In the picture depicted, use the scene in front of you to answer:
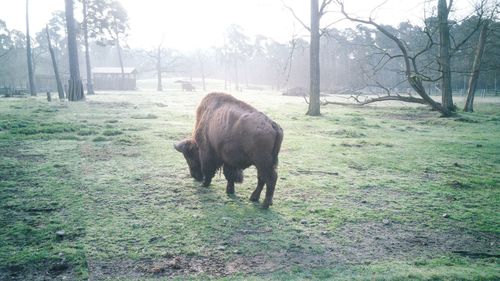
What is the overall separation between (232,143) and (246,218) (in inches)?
47.3

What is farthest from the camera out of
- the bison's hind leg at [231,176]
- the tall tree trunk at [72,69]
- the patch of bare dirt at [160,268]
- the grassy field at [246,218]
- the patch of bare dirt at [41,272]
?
the tall tree trunk at [72,69]

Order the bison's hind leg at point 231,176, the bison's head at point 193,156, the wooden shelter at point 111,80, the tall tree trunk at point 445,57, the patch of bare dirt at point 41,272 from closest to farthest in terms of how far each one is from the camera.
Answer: the patch of bare dirt at point 41,272
the bison's hind leg at point 231,176
the bison's head at point 193,156
the tall tree trunk at point 445,57
the wooden shelter at point 111,80

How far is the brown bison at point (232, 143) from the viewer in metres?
5.23

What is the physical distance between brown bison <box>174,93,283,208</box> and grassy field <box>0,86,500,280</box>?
33 cm

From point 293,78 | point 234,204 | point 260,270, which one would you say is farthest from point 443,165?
point 293,78

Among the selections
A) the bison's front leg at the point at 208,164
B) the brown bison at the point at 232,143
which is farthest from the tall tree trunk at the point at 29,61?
the bison's front leg at the point at 208,164

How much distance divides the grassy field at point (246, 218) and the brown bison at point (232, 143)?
334 millimetres

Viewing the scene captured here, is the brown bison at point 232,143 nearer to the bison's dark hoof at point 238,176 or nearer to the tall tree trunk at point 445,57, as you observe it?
the bison's dark hoof at point 238,176

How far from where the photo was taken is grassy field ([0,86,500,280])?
370cm

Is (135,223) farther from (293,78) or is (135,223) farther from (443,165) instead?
(293,78)

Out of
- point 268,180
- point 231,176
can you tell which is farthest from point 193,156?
point 268,180

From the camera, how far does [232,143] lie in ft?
18.3

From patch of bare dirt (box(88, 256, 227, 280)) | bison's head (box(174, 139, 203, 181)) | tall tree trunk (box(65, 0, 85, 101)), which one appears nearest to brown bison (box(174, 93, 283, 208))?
bison's head (box(174, 139, 203, 181))

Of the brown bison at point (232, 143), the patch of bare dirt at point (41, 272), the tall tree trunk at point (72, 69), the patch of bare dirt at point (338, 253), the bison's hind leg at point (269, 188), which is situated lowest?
the patch of bare dirt at point (338, 253)
